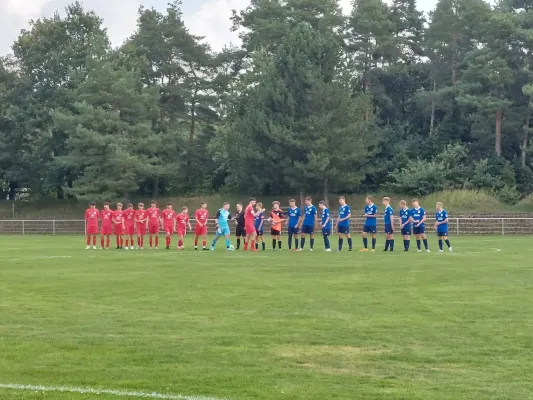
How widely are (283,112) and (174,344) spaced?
46.6 m

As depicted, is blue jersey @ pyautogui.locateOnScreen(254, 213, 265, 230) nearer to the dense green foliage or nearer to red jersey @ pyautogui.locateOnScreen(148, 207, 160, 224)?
red jersey @ pyautogui.locateOnScreen(148, 207, 160, 224)

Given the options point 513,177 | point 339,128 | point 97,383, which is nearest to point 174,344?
point 97,383

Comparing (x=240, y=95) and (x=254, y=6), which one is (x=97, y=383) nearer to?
(x=240, y=95)

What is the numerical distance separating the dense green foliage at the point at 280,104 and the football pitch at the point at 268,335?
37.6m

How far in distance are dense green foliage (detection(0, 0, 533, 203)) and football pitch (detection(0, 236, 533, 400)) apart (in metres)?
37.6

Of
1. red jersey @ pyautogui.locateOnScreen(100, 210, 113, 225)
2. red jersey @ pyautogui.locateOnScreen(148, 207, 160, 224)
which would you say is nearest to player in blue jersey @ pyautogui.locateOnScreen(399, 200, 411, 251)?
red jersey @ pyautogui.locateOnScreen(148, 207, 160, 224)

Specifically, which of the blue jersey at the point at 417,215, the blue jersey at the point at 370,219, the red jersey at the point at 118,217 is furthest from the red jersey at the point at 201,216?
the blue jersey at the point at 417,215

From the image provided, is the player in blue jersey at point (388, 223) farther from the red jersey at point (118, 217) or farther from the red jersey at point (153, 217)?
the red jersey at point (118, 217)

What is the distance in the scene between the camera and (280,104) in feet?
183

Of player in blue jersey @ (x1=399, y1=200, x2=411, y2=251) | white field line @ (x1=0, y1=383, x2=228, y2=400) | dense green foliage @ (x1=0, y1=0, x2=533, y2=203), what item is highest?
dense green foliage @ (x1=0, y1=0, x2=533, y2=203)

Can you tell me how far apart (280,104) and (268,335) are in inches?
1821

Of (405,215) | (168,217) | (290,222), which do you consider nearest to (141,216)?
(168,217)

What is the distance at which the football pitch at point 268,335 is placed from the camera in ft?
25.4

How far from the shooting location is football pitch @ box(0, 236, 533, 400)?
25.4ft
